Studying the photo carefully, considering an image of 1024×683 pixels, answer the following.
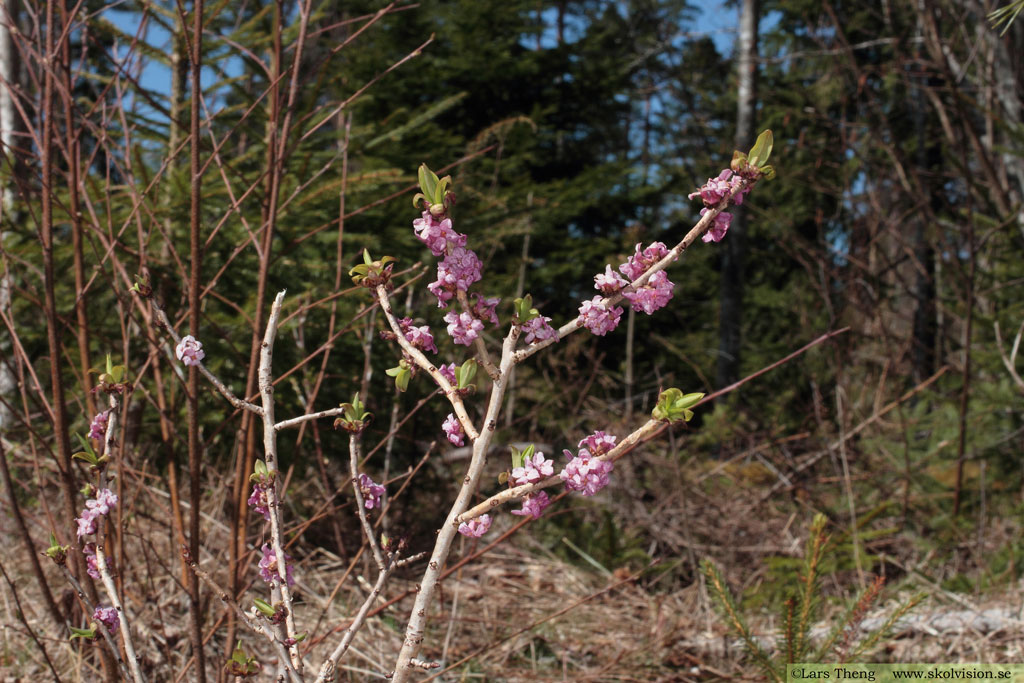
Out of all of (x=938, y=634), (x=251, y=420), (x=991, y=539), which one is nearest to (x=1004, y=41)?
(x=991, y=539)

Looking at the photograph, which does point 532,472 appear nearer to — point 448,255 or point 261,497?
point 448,255

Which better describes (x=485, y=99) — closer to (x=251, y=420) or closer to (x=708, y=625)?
(x=708, y=625)

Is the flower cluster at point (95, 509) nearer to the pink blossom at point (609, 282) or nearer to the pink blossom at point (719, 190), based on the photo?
the pink blossom at point (609, 282)

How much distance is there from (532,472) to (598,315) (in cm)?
22

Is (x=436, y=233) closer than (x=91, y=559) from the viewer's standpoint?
Yes

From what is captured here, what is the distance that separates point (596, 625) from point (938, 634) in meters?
1.07

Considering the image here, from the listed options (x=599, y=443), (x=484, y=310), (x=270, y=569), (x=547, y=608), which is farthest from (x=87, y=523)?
(x=547, y=608)

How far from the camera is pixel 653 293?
96 centimetres

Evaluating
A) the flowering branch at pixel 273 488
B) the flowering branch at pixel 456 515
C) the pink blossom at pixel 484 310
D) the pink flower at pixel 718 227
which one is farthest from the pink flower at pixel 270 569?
the pink flower at pixel 718 227

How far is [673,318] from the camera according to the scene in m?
7.96

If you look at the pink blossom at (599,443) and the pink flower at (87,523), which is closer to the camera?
the pink blossom at (599,443)

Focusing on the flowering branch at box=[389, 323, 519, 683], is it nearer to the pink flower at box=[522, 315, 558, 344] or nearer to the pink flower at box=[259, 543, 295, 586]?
the pink flower at box=[522, 315, 558, 344]

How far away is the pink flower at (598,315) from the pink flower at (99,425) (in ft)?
2.66

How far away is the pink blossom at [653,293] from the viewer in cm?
95
